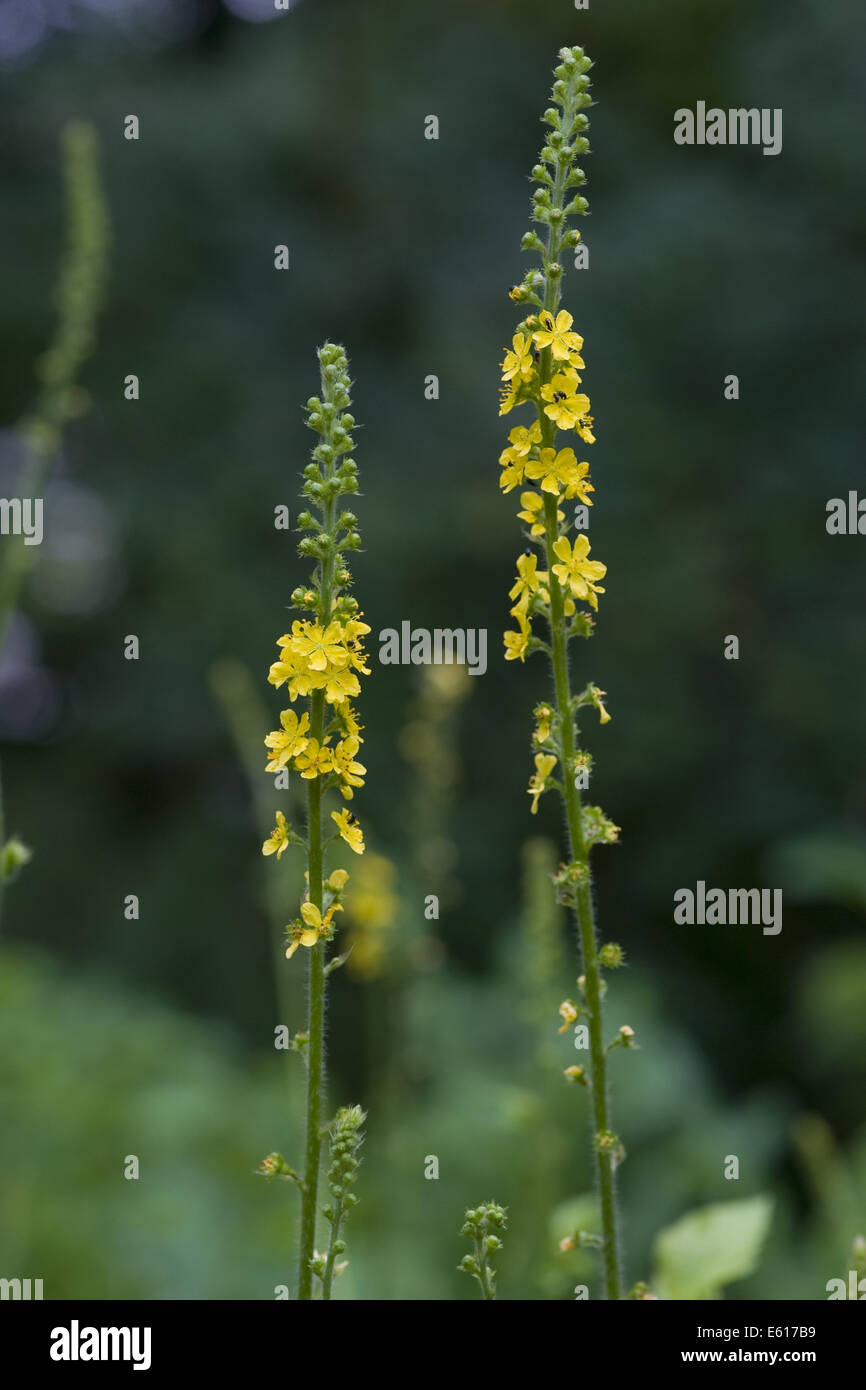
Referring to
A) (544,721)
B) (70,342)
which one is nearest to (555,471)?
(544,721)

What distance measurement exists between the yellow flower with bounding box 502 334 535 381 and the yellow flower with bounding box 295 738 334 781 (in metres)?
0.70

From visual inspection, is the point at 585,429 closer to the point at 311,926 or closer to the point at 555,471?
the point at 555,471

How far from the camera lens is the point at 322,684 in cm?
209

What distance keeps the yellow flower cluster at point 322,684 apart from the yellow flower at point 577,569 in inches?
14.1

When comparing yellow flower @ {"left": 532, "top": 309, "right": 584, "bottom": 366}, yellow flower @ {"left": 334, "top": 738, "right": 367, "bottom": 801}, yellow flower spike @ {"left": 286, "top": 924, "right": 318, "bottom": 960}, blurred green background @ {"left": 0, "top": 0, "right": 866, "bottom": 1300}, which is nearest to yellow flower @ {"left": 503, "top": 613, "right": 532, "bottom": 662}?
yellow flower @ {"left": 334, "top": 738, "right": 367, "bottom": 801}

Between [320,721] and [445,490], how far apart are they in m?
11.4

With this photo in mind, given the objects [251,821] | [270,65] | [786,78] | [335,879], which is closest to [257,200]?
[270,65]

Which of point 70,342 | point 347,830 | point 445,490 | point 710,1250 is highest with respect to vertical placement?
point 445,490

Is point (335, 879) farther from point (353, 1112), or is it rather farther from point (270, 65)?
point (270, 65)

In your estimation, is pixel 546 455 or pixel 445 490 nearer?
pixel 546 455

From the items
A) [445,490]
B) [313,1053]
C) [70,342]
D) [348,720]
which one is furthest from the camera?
[445,490]

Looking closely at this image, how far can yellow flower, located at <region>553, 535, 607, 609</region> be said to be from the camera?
7.34 ft

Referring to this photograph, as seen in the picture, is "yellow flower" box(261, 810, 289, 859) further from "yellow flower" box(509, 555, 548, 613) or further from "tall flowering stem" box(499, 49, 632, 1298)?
"yellow flower" box(509, 555, 548, 613)

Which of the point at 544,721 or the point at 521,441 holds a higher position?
the point at 521,441
